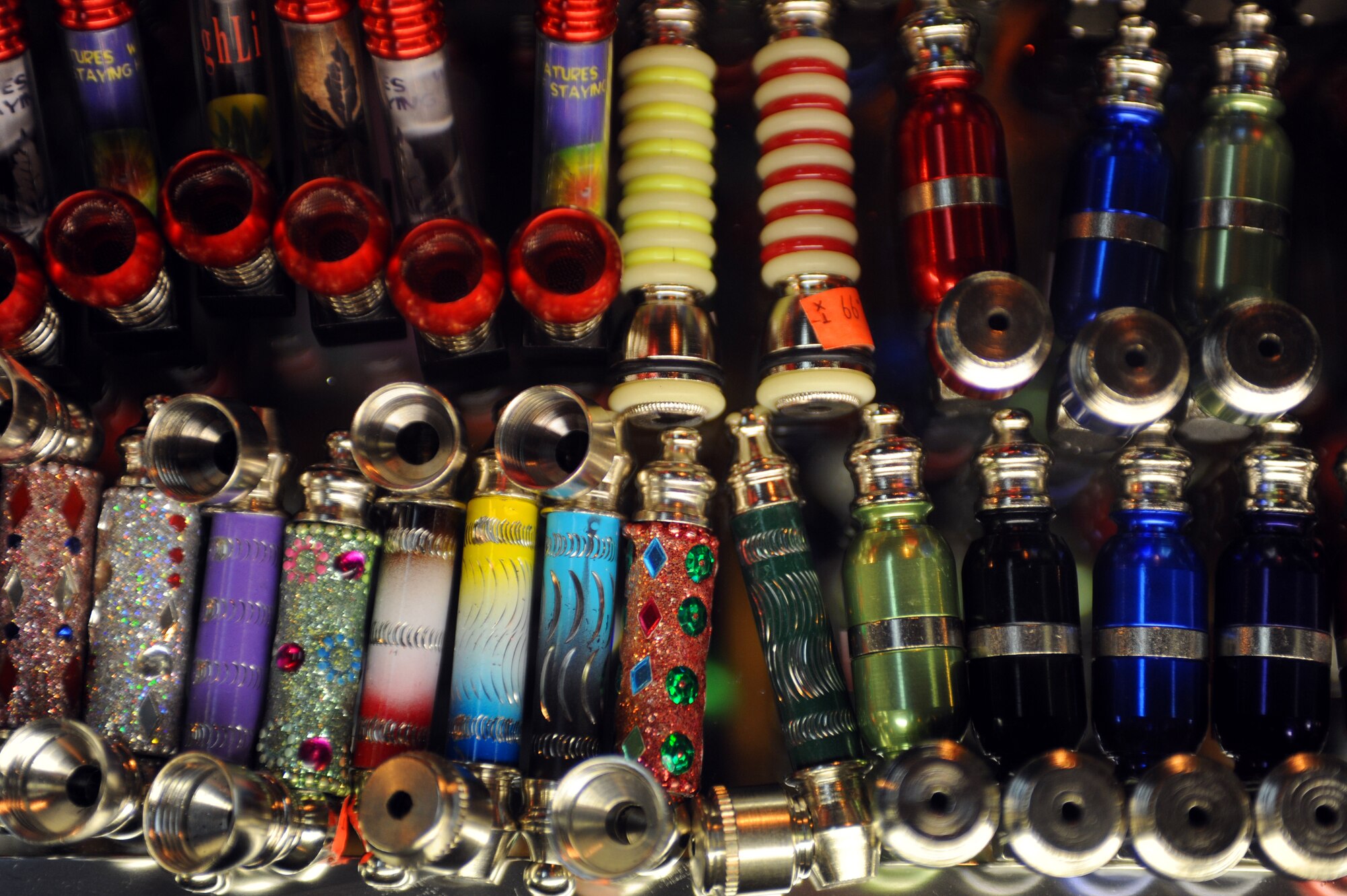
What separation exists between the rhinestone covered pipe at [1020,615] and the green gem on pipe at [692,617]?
205mm

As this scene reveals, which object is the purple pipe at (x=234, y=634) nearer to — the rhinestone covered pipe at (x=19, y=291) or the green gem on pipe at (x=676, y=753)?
the rhinestone covered pipe at (x=19, y=291)

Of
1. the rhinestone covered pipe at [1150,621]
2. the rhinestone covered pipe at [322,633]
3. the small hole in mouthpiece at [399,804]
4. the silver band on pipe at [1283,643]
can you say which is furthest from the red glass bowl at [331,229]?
the silver band on pipe at [1283,643]

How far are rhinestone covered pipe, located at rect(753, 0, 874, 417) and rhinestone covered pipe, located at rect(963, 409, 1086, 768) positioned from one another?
13 cm

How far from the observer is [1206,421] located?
0.93 meters

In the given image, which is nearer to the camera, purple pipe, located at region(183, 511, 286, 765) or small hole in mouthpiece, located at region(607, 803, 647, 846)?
small hole in mouthpiece, located at region(607, 803, 647, 846)

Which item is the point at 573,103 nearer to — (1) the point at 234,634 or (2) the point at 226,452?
(2) the point at 226,452

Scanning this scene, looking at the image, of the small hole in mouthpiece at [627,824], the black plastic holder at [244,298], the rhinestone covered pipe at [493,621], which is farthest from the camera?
the black plastic holder at [244,298]

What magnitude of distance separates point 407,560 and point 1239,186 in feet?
2.43

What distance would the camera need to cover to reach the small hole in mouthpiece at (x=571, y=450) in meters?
0.87

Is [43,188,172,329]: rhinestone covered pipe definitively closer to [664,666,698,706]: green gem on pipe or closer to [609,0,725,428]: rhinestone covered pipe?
[609,0,725,428]: rhinestone covered pipe

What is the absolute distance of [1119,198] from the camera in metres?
0.91

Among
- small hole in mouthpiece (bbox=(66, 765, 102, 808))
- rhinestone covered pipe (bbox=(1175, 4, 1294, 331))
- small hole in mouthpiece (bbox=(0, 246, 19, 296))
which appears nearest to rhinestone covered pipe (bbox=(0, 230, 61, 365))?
small hole in mouthpiece (bbox=(0, 246, 19, 296))

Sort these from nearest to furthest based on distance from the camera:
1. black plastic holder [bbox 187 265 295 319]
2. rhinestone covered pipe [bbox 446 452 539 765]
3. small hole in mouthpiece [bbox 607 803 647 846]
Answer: small hole in mouthpiece [bbox 607 803 647 846] → rhinestone covered pipe [bbox 446 452 539 765] → black plastic holder [bbox 187 265 295 319]

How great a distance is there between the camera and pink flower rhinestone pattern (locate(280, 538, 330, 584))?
0.86 meters
